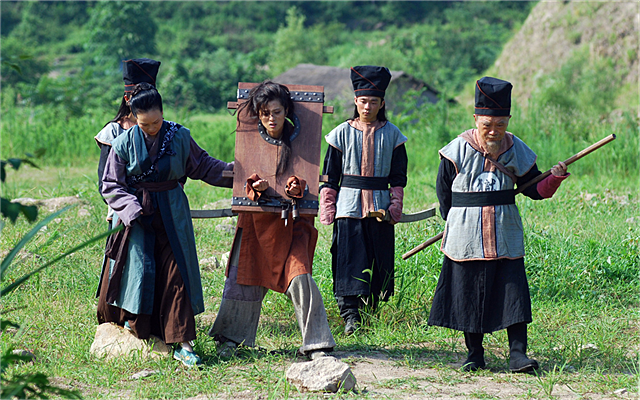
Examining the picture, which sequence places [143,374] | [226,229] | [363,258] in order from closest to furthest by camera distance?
[143,374] → [363,258] → [226,229]

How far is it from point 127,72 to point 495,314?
8.87 feet

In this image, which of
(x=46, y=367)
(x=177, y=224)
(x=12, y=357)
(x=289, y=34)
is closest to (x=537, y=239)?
(x=177, y=224)

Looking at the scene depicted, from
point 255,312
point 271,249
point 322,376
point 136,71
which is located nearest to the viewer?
point 322,376

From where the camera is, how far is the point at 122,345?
12.9ft

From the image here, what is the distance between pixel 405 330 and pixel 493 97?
1.61m

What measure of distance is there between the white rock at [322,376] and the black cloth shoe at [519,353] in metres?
0.92

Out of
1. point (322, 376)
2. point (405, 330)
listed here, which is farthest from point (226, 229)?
Result: point (322, 376)

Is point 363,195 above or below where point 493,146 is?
below

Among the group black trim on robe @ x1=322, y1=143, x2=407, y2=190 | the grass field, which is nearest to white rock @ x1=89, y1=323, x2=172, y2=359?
the grass field

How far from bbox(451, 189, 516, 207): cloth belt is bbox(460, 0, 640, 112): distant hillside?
10.1 m

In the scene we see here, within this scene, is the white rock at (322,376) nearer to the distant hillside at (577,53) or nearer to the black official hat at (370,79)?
the black official hat at (370,79)

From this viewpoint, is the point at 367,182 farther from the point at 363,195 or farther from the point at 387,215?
the point at 387,215

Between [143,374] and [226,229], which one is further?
[226,229]

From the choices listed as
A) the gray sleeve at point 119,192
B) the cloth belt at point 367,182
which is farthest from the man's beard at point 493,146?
the gray sleeve at point 119,192
